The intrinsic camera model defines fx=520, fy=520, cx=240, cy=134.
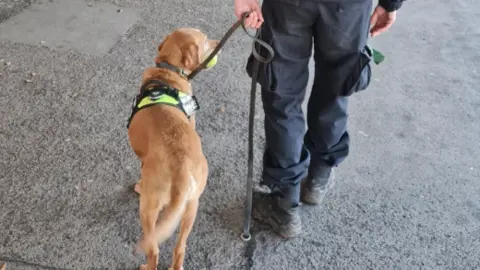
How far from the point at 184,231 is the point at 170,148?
0.31 metres

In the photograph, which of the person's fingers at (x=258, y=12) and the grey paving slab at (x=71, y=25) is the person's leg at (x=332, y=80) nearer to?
the person's fingers at (x=258, y=12)

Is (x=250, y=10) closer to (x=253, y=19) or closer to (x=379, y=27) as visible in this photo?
(x=253, y=19)

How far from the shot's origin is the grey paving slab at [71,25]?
346 cm

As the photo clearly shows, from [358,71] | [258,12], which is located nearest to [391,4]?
[358,71]

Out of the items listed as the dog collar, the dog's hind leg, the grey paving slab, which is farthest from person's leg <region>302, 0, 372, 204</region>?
the grey paving slab

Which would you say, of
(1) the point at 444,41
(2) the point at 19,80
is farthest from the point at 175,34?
(1) the point at 444,41

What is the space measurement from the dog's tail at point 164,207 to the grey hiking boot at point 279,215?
0.61 metres

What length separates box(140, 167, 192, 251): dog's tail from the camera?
64.3 inches

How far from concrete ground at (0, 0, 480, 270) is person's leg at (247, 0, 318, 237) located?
12cm

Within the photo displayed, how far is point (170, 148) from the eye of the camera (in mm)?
1760

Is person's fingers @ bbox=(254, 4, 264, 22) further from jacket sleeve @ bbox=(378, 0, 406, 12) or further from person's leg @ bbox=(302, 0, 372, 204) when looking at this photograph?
Result: jacket sleeve @ bbox=(378, 0, 406, 12)

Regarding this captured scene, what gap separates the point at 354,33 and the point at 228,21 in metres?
2.30

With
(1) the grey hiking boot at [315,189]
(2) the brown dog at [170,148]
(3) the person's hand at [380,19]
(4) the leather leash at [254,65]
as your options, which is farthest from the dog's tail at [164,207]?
(3) the person's hand at [380,19]

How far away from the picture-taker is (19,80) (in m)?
3.04
